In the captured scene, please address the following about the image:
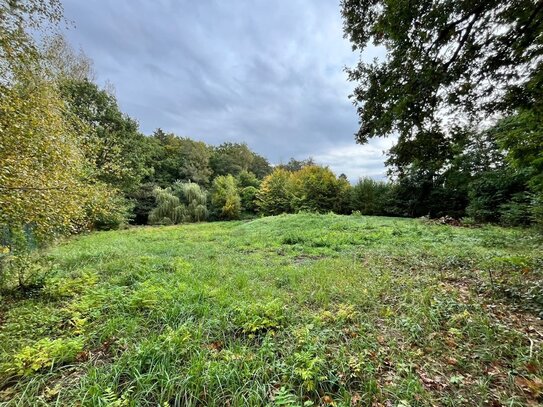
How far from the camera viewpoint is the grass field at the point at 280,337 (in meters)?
1.83

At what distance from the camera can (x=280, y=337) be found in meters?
2.54

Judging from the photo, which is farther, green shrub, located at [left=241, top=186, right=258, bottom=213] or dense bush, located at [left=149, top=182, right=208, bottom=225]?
green shrub, located at [left=241, top=186, right=258, bottom=213]

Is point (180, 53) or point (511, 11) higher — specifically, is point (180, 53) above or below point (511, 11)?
above

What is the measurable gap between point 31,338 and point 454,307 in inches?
187

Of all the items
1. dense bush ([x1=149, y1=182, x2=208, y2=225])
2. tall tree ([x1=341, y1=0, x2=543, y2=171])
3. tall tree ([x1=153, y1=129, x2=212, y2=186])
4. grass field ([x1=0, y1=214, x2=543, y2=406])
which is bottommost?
grass field ([x1=0, y1=214, x2=543, y2=406])

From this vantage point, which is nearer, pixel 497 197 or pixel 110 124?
pixel 497 197

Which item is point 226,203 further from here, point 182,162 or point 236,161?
point 236,161

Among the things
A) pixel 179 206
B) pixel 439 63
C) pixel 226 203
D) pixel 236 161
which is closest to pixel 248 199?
pixel 226 203

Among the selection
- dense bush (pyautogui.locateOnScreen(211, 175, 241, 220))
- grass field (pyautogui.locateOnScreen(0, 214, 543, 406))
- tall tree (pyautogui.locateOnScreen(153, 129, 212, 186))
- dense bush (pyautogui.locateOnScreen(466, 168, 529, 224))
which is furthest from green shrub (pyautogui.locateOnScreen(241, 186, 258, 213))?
grass field (pyautogui.locateOnScreen(0, 214, 543, 406))

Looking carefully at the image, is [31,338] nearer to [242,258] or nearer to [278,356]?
[278,356]

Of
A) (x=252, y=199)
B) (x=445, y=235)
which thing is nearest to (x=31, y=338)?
(x=445, y=235)

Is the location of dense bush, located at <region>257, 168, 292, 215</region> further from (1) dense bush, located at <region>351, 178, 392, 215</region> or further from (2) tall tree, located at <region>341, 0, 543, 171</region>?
(2) tall tree, located at <region>341, 0, 543, 171</region>

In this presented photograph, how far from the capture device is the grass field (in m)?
1.83

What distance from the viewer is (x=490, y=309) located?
9.18 ft
